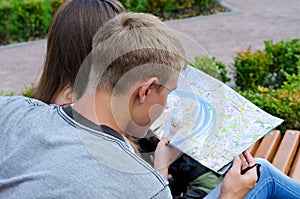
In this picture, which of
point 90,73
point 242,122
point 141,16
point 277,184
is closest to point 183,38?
point 141,16

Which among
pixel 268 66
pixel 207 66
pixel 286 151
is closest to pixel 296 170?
pixel 286 151

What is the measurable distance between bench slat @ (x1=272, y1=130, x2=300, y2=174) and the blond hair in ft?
4.63

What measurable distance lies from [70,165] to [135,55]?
13.7 inches

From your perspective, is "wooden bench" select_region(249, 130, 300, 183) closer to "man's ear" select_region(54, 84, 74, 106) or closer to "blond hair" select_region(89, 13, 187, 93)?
"man's ear" select_region(54, 84, 74, 106)

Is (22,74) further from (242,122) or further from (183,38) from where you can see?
(183,38)

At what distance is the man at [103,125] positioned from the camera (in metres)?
1.15

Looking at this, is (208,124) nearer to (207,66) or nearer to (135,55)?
(135,55)

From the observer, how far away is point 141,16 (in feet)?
4.68

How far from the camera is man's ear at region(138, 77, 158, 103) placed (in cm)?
129

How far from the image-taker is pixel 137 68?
1.30 meters

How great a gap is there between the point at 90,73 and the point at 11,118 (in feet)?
0.83

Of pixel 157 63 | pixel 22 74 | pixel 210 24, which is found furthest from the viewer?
pixel 210 24

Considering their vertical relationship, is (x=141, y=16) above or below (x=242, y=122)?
above

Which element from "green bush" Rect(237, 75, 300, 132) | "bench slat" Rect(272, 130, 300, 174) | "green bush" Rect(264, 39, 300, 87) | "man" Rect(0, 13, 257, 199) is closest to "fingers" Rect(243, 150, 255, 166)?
"man" Rect(0, 13, 257, 199)
